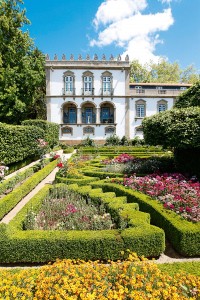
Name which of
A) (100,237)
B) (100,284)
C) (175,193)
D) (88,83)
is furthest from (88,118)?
(100,284)

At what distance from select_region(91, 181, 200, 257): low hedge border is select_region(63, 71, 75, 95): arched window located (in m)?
28.7

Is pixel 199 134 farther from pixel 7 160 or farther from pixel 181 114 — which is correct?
pixel 7 160

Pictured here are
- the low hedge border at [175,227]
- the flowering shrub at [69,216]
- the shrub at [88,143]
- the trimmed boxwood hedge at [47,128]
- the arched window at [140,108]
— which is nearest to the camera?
the low hedge border at [175,227]

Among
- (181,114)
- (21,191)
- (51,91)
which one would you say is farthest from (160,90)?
(21,191)

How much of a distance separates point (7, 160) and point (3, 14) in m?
20.3

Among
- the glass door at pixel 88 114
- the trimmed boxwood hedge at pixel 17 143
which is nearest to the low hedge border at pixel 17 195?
the trimmed boxwood hedge at pixel 17 143

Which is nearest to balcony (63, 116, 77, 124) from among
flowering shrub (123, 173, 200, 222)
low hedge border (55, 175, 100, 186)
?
low hedge border (55, 175, 100, 186)

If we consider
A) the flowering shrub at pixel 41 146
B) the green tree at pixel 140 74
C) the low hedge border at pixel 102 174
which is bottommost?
the low hedge border at pixel 102 174

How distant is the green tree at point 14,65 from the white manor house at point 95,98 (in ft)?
16.1

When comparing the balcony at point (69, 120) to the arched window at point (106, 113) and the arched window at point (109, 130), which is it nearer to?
the arched window at point (106, 113)

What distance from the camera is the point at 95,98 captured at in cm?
3450

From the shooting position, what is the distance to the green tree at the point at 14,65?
26062mm

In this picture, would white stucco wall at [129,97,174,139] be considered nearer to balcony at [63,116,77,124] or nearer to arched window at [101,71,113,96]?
arched window at [101,71,113,96]

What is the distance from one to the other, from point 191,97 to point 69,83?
930 inches
